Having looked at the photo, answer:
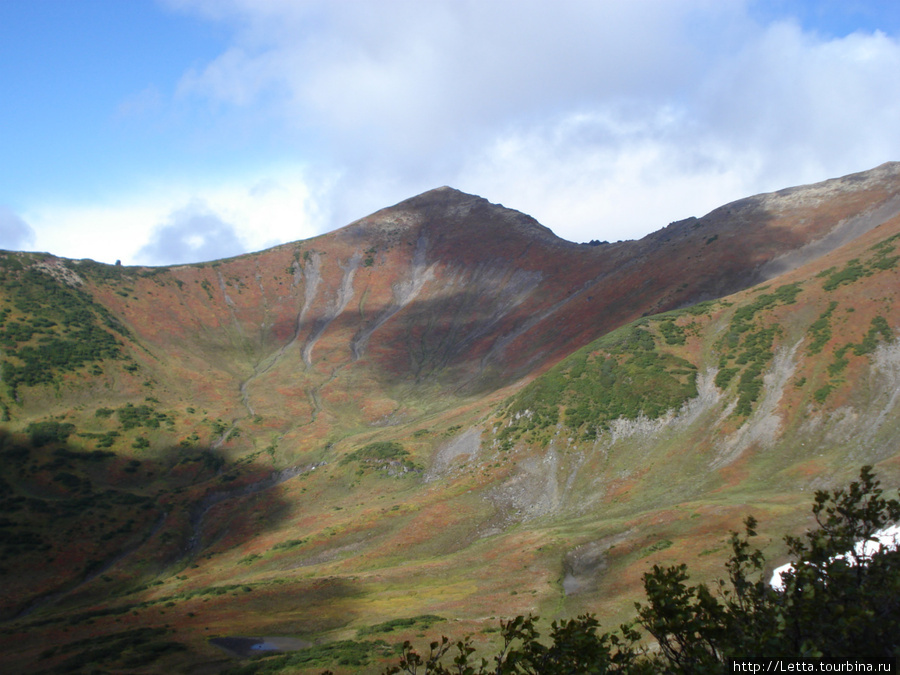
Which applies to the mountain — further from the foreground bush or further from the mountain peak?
the mountain peak

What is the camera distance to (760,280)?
96.6 meters

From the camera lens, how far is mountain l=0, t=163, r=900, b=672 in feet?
132

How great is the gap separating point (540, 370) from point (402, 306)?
60.7 meters

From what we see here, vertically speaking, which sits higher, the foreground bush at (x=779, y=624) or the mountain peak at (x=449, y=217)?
the mountain peak at (x=449, y=217)

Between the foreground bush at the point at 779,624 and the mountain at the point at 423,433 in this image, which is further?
the mountain at the point at 423,433

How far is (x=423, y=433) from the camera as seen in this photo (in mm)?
84250

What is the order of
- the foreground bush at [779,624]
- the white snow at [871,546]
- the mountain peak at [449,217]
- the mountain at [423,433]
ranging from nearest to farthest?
the foreground bush at [779,624] < the white snow at [871,546] < the mountain at [423,433] < the mountain peak at [449,217]

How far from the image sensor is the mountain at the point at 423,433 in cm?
4016

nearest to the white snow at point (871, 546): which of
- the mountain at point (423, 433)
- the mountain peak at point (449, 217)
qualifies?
the mountain at point (423, 433)

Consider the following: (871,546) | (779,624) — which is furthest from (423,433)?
(779,624)

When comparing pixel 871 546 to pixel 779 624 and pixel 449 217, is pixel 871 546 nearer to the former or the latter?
pixel 779 624

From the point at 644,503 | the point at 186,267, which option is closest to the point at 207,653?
the point at 644,503

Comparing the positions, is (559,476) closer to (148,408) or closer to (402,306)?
(148,408)

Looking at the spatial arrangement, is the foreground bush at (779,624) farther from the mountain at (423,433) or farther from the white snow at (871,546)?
the mountain at (423,433)
